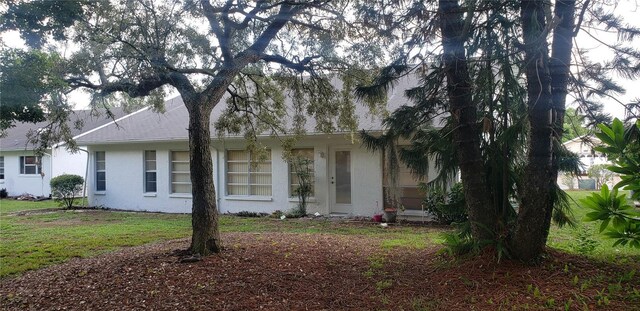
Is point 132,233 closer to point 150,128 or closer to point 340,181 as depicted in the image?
point 340,181

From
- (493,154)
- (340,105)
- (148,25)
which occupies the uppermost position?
(148,25)

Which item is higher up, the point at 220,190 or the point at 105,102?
the point at 105,102

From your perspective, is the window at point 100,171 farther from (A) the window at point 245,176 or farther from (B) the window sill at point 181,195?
(A) the window at point 245,176

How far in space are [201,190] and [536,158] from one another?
4.46 meters

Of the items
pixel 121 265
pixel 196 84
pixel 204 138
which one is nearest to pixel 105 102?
pixel 196 84

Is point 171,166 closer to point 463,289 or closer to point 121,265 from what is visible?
point 121,265

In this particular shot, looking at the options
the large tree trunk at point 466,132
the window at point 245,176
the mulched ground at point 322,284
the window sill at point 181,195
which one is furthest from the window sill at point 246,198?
the large tree trunk at point 466,132

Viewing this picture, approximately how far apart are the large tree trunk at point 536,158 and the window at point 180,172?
12245 mm

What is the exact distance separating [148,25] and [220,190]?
789 centimetres

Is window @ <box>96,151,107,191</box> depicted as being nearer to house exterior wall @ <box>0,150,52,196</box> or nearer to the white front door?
house exterior wall @ <box>0,150,52,196</box>

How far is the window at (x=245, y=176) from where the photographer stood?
13.6 meters

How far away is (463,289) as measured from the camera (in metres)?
4.41

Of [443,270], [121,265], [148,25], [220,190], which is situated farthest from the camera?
[220,190]

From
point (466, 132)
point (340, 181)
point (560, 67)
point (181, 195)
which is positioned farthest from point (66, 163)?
point (560, 67)
